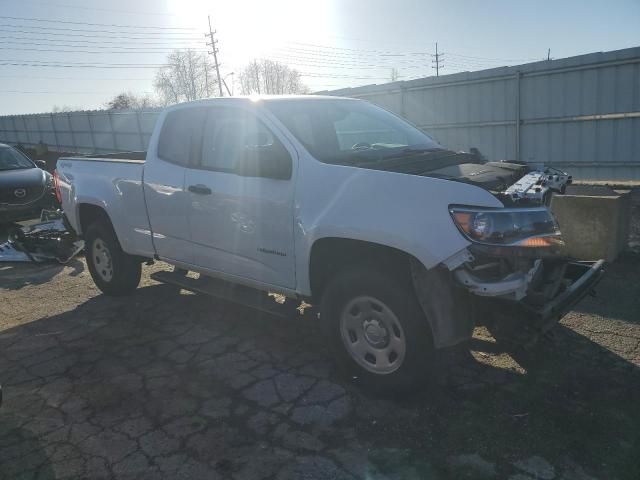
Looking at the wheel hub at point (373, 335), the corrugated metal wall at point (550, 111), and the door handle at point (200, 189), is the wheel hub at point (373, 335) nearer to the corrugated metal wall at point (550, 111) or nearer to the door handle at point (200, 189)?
the door handle at point (200, 189)

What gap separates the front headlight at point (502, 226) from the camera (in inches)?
118

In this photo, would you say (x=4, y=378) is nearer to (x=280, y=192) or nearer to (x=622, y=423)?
(x=280, y=192)

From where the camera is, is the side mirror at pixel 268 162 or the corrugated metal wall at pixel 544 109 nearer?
the side mirror at pixel 268 162

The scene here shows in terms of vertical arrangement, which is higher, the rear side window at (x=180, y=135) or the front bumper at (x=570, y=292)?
the rear side window at (x=180, y=135)

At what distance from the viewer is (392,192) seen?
10.7 ft

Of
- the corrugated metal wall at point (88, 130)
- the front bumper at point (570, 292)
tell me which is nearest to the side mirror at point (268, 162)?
the front bumper at point (570, 292)

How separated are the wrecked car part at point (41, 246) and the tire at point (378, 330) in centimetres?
547

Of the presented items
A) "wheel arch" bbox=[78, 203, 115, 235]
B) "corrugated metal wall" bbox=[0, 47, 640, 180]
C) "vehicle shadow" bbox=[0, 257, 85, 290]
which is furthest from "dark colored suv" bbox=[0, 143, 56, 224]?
"corrugated metal wall" bbox=[0, 47, 640, 180]

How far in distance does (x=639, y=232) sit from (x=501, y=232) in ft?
15.5

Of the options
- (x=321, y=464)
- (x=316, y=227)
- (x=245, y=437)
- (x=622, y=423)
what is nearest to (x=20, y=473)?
(x=245, y=437)

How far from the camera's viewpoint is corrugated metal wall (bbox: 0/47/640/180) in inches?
394

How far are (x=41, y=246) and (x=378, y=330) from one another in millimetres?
6360

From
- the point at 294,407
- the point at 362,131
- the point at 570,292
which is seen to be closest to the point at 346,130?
the point at 362,131

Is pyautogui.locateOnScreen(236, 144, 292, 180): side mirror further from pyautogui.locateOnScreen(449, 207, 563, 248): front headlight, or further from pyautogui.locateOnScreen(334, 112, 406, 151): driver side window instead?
pyautogui.locateOnScreen(449, 207, 563, 248): front headlight
